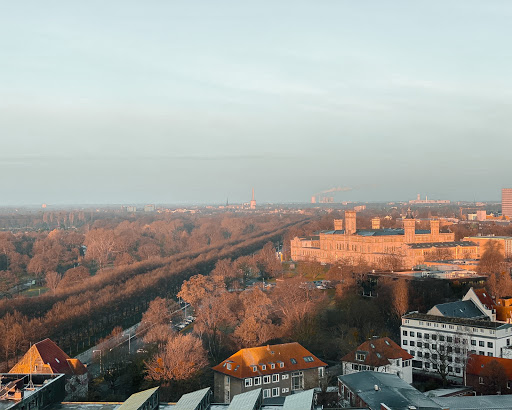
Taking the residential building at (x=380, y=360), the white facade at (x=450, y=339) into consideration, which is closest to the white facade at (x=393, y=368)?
the residential building at (x=380, y=360)

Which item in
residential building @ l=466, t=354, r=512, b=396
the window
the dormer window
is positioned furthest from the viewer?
the dormer window

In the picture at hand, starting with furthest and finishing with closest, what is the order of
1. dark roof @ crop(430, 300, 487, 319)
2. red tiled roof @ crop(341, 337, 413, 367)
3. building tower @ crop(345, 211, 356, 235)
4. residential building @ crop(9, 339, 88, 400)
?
building tower @ crop(345, 211, 356, 235)
dark roof @ crop(430, 300, 487, 319)
red tiled roof @ crop(341, 337, 413, 367)
residential building @ crop(9, 339, 88, 400)

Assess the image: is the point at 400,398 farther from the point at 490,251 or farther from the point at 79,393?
the point at 490,251

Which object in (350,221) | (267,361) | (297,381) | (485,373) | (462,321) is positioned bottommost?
(297,381)

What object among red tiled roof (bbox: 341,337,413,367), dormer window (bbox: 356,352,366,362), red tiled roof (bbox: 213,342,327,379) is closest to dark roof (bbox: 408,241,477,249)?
red tiled roof (bbox: 341,337,413,367)

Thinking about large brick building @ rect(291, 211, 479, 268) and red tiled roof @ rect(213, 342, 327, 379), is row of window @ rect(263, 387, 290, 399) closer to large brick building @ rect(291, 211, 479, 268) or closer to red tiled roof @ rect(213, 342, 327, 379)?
red tiled roof @ rect(213, 342, 327, 379)

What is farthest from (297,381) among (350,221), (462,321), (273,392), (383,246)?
(350,221)

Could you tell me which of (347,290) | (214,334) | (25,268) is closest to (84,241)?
(25,268)

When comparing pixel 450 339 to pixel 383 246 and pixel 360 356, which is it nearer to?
pixel 360 356
